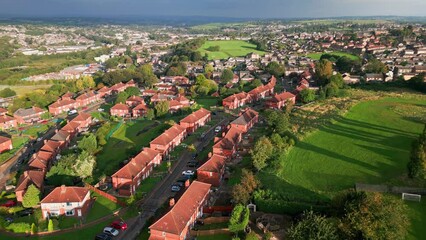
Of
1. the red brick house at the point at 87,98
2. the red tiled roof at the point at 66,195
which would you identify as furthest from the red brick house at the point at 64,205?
the red brick house at the point at 87,98

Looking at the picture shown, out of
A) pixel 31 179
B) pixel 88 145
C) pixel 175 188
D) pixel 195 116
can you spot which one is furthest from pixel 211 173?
pixel 195 116

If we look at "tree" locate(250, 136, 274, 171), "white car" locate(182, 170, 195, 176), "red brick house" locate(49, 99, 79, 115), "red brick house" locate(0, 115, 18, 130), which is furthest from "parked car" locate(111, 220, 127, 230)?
"red brick house" locate(49, 99, 79, 115)

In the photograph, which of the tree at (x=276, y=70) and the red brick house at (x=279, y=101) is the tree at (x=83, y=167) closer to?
the red brick house at (x=279, y=101)

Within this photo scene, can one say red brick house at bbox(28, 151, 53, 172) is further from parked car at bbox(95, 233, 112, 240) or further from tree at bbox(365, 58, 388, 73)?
tree at bbox(365, 58, 388, 73)

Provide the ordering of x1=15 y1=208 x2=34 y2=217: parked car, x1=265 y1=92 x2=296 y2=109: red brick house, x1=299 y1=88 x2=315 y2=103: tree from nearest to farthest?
x1=15 y1=208 x2=34 y2=217: parked car
x1=265 y1=92 x2=296 y2=109: red brick house
x1=299 y1=88 x2=315 y2=103: tree

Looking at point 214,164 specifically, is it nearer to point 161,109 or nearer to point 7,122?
point 161,109

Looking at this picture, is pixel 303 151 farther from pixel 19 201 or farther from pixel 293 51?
pixel 293 51

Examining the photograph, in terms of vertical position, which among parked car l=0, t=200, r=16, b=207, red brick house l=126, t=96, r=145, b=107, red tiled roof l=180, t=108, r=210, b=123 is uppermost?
red tiled roof l=180, t=108, r=210, b=123
